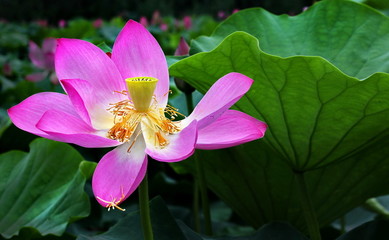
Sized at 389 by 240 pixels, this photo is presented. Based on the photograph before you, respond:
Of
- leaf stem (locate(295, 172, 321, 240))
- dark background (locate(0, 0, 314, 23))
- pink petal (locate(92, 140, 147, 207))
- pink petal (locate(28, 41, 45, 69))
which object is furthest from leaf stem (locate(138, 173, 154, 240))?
dark background (locate(0, 0, 314, 23))

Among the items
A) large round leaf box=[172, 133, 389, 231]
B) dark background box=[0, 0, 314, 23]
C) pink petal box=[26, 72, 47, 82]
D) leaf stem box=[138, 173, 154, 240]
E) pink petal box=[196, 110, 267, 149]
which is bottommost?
dark background box=[0, 0, 314, 23]

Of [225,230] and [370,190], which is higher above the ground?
[370,190]

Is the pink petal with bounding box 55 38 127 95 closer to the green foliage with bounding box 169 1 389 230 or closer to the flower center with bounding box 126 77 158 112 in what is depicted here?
the flower center with bounding box 126 77 158 112

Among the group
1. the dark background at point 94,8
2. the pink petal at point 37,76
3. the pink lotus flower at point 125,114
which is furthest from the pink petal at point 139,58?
the dark background at point 94,8

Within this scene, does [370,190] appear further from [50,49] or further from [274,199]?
[50,49]

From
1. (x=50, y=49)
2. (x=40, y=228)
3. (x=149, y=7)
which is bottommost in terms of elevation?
(x=149, y=7)

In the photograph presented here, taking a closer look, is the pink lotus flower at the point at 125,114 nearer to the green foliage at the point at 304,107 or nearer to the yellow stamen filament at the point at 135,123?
the yellow stamen filament at the point at 135,123

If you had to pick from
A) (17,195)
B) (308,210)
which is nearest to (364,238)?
(308,210)
